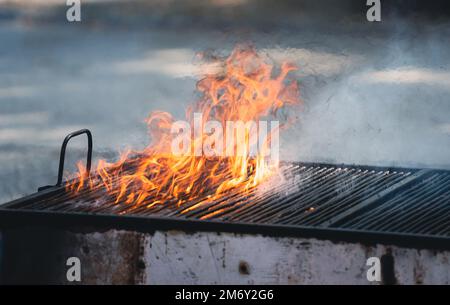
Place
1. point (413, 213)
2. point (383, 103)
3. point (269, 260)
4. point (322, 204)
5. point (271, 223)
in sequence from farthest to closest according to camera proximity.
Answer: point (383, 103), point (322, 204), point (413, 213), point (271, 223), point (269, 260)

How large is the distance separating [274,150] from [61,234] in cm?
533

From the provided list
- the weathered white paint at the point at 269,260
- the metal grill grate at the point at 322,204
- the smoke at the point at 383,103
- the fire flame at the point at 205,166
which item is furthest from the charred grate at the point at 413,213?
the smoke at the point at 383,103

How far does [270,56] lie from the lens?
1122 cm

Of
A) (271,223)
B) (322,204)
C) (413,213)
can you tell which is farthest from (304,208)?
(413,213)

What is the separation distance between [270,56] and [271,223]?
5167 millimetres

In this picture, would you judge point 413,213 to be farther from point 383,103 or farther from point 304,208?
point 383,103

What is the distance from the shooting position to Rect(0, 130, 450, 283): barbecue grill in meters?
6.00

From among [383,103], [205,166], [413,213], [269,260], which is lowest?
[269,260]

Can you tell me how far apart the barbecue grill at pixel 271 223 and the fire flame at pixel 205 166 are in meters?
0.25

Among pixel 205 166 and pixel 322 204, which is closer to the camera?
pixel 322 204

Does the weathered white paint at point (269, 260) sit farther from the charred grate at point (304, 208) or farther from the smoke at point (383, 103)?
the smoke at point (383, 103)

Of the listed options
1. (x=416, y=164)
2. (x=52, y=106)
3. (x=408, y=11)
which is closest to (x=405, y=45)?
(x=408, y=11)

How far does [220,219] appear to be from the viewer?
6559 mm
